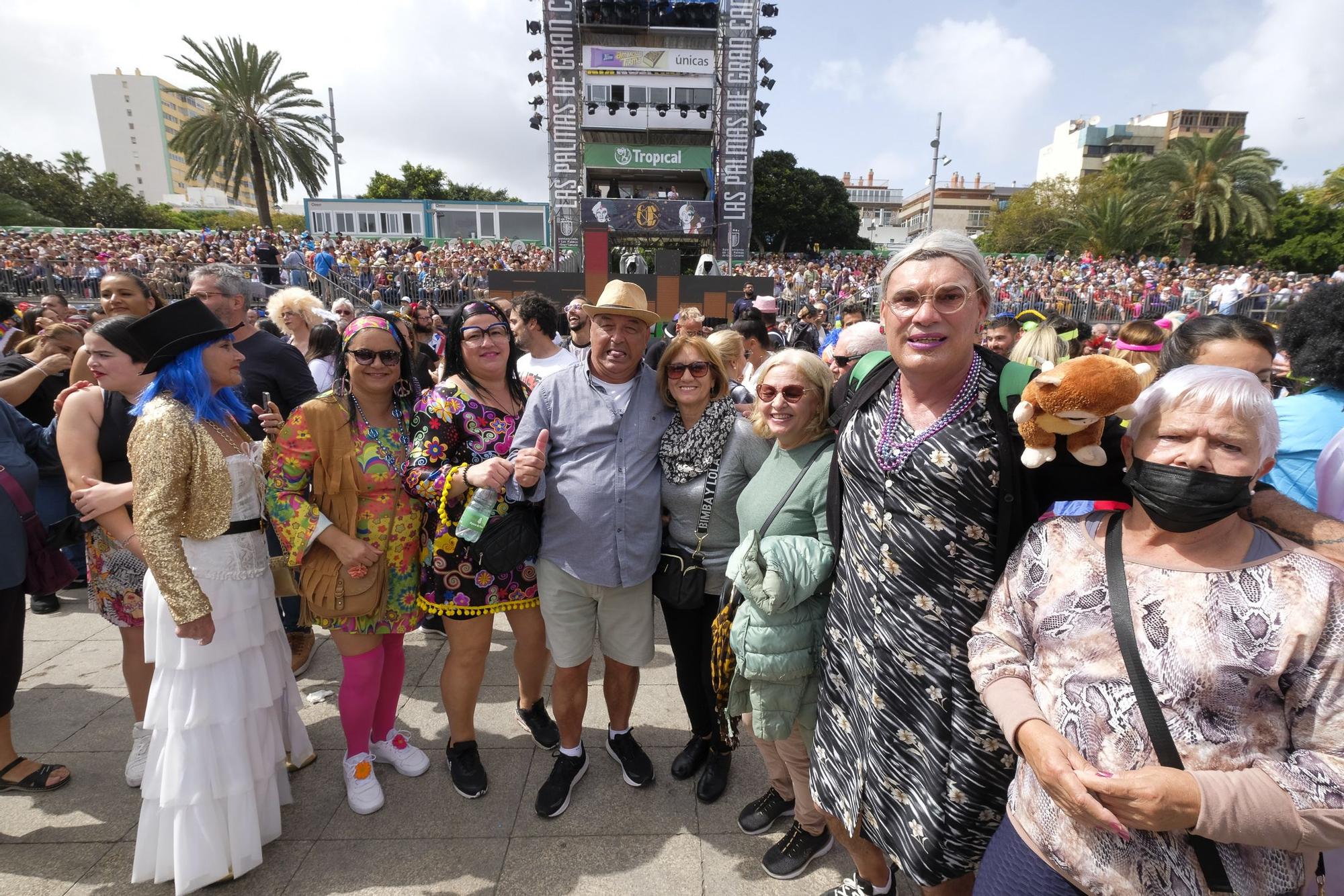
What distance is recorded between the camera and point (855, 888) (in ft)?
7.16

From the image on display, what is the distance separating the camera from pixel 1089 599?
1.36 meters

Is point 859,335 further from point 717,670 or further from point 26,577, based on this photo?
point 26,577

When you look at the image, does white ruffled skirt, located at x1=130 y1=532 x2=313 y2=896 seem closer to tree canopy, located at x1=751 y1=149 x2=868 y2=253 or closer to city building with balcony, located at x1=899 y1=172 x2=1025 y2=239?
tree canopy, located at x1=751 y1=149 x2=868 y2=253

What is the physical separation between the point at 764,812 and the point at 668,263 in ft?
38.6

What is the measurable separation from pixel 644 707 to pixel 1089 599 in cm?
259

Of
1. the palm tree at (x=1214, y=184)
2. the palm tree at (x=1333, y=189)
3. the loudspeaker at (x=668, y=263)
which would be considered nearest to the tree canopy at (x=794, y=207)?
the palm tree at (x=1214, y=184)

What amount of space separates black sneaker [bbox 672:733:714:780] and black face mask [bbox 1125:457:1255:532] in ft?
7.18

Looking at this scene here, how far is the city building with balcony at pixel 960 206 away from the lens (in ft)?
248

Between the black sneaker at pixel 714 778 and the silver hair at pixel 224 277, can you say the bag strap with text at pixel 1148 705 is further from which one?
the silver hair at pixel 224 277

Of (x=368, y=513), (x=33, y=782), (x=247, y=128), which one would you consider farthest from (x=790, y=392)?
(x=247, y=128)

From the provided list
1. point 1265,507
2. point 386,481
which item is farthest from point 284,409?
point 1265,507

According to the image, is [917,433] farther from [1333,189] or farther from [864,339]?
[1333,189]

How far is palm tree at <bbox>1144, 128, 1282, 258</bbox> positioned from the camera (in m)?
30.2

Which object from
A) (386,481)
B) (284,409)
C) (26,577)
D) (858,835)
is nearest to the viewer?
(858,835)
